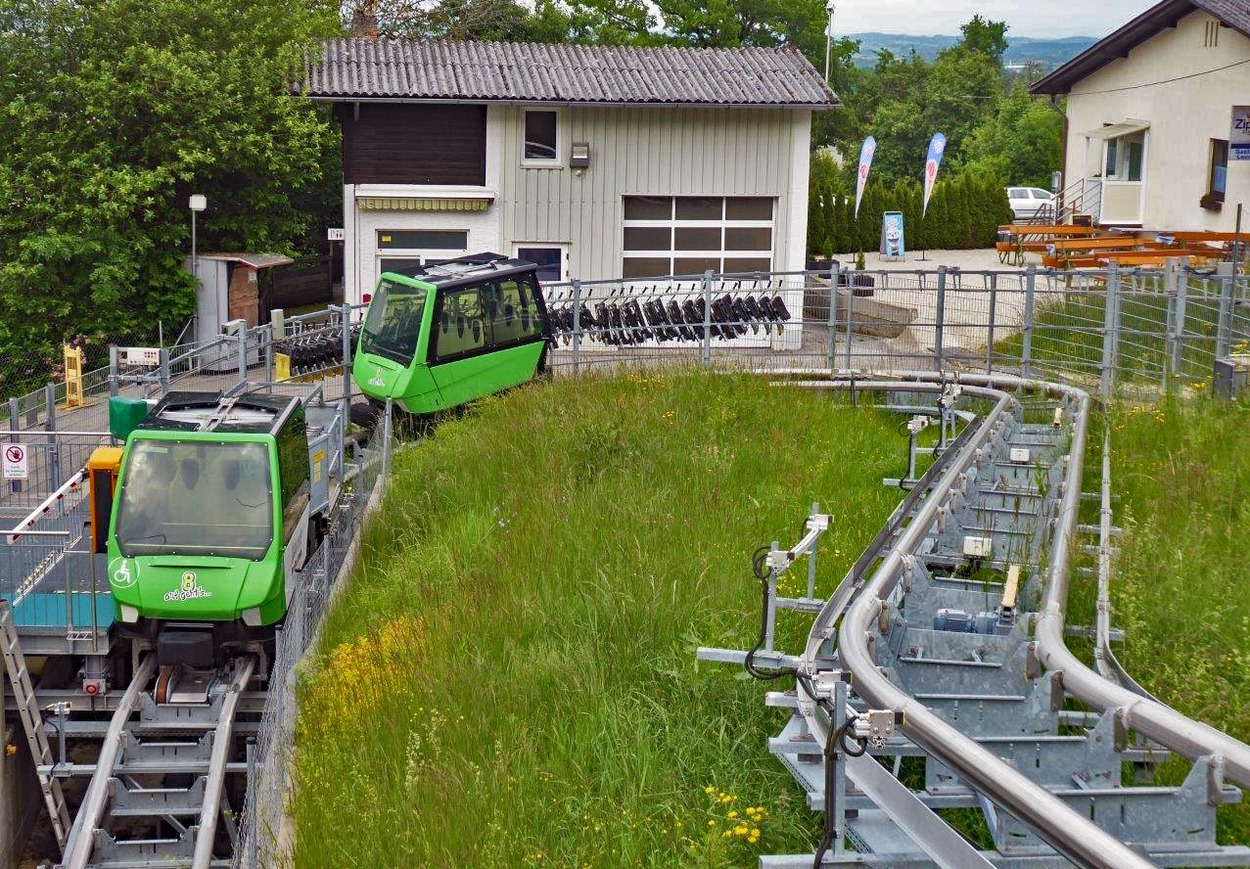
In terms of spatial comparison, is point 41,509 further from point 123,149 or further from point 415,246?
point 123,149

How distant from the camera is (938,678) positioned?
267 inches

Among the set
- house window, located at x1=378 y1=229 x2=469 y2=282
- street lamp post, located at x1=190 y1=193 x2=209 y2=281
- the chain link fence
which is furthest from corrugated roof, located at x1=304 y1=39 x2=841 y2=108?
the chain link fence

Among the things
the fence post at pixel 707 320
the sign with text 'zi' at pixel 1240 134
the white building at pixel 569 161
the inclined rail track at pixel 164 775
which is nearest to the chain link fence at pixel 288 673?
the inclined rail track at pixel 164 775

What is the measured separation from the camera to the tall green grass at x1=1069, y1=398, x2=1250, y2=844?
7086mm

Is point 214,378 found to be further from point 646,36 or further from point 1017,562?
point 646,36

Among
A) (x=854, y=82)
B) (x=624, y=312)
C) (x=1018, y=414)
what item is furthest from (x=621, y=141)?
(x=854, y=82)

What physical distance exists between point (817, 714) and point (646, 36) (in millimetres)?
54876

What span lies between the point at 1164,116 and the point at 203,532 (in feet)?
102

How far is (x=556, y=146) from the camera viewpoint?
32.6 metres

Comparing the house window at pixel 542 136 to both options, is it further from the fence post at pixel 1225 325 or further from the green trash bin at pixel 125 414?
the fence post at pixel 1225 325

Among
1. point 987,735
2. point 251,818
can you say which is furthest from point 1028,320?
point 987,735

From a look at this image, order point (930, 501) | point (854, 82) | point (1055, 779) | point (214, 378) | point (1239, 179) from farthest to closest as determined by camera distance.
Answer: point (854, 82) → point (1239, 179) → point (214, 378) → point (930, 501) → point (1055, 779)

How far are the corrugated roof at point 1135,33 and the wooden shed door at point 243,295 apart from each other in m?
22.7

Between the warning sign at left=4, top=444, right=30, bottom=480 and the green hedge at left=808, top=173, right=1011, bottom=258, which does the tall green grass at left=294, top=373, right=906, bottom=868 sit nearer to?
the warning sign at left=4, top=444, right=30, bottom=480
